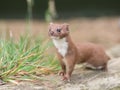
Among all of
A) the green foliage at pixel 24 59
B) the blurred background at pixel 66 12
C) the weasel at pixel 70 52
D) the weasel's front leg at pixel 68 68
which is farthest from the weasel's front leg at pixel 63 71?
the blurred background at pixel 66 12

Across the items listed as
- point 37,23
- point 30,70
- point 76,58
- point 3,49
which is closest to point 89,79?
point 76,58

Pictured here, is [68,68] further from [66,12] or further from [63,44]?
[66,12]

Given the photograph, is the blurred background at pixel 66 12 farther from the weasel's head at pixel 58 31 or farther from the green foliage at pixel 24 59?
the weasel's head at pixel 58 31

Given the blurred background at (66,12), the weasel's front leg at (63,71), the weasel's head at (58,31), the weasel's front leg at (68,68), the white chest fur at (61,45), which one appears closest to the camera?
the weasel's head at (58,31)

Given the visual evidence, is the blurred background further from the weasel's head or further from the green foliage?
the weasel's head

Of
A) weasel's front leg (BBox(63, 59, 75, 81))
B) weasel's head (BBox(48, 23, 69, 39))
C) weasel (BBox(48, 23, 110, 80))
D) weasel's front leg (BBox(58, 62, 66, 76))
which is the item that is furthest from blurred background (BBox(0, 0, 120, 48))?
weasel's head (BBox(48, 23, 69, 39))

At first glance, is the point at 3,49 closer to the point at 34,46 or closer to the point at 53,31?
the point at 34,46
